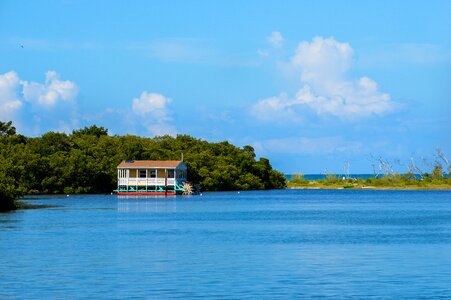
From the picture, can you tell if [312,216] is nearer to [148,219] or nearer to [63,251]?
[148,219]

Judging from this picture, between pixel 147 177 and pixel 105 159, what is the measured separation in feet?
43.8

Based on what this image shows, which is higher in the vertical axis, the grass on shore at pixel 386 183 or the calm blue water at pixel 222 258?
the grass on shore at pixel 386 183

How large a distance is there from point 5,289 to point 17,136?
114532 mm

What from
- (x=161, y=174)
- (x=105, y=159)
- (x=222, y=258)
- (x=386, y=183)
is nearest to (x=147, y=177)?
(x=161, y=174)

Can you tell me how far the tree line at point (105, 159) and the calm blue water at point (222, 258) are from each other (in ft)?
179

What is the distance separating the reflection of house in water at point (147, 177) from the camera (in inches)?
4840

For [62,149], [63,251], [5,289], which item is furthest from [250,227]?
[62,149]

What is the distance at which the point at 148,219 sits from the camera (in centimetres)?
6950

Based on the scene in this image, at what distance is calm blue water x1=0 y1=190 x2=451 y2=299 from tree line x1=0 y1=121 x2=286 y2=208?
54702 millimetres

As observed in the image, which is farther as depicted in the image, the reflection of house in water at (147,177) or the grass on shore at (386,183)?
the grass on shore at (386,183)

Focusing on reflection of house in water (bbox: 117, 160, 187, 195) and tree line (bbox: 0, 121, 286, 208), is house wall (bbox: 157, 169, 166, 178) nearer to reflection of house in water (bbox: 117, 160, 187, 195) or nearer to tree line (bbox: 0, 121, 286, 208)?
reflection of house in water (bbox: 117, 160, 187, 195)

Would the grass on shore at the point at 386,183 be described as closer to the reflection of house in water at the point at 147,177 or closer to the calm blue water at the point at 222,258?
the reflection of house in water at the point at 147,177

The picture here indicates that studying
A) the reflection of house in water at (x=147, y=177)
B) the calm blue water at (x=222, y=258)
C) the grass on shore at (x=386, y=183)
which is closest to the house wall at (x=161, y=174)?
the reflection of house in water at (x=147, y=177)

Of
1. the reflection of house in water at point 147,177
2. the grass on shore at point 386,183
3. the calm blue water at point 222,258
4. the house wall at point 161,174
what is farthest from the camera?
the grass on shore at point 386,183
